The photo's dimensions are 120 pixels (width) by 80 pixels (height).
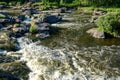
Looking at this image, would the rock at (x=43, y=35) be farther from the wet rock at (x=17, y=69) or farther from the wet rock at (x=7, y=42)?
the wet rock at (x=17, y=69)

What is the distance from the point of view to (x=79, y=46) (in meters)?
43.4

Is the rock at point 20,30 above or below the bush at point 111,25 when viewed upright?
below

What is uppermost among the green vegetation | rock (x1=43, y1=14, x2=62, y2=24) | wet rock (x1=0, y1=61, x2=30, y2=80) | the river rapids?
wet rock (x1=0, y1=61, x2=30, y2=80)

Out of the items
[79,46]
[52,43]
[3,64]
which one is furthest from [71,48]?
[3,64]

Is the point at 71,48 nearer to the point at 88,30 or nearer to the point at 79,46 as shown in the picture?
the point at 79,46

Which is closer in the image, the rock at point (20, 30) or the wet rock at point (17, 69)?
the wet rock at point (17, 69)

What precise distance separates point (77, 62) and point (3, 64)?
9525 millimetres

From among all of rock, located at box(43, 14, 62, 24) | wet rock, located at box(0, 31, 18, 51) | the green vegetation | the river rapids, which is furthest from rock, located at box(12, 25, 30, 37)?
the green vegetation

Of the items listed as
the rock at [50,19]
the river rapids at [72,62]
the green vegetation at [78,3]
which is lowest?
the green vegetation at [78,3]

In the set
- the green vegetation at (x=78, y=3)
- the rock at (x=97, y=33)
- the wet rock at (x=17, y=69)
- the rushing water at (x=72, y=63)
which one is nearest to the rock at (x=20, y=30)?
the rushing water at (x=72, y=63)

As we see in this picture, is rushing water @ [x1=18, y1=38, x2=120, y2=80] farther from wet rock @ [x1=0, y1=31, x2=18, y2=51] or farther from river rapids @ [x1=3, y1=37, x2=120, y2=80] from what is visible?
wet rock @ [x1=0, y1=31, x2=18, y2=51]

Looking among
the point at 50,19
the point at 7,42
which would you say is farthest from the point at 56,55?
the point at 50,19

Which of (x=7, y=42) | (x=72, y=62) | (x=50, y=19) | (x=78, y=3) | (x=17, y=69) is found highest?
(x=17, y=69)

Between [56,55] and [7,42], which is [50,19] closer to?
[7,42]
